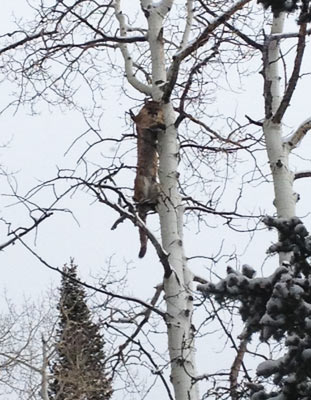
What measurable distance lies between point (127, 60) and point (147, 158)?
1.22 m

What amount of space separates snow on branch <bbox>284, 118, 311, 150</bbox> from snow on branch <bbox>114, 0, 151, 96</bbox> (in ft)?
4.04

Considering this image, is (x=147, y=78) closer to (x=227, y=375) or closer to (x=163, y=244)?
(x=163, y=244)

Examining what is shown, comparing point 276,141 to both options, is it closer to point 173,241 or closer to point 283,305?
point 173,241

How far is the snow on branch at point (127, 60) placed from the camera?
5.63 meters

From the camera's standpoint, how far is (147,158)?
16.7 feet

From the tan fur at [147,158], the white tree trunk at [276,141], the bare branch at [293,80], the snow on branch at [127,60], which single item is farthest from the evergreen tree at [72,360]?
the bare branch at [293,80]

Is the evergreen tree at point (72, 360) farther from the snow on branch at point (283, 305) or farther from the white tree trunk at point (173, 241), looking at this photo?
the snow on branch at point (283, 305)

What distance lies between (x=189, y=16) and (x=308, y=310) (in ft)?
13.9

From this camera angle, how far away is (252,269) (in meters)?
2.58

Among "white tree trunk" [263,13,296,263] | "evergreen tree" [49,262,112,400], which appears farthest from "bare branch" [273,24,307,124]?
"evergreen tree" [49,262,112,400]

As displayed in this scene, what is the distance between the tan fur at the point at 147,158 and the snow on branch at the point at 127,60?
40cm

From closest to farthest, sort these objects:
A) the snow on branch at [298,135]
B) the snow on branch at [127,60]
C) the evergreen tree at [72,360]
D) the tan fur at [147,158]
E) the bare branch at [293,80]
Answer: the bare branch at [293,80], the snow on branch at [298,135], the tan fur at [147,158], the snow on branch at [127,60], the evergreen tree at [72,360]

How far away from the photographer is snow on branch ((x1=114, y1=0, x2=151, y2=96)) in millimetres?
5631

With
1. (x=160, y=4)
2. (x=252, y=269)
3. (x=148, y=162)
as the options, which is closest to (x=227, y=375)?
(x=148, y=162)
